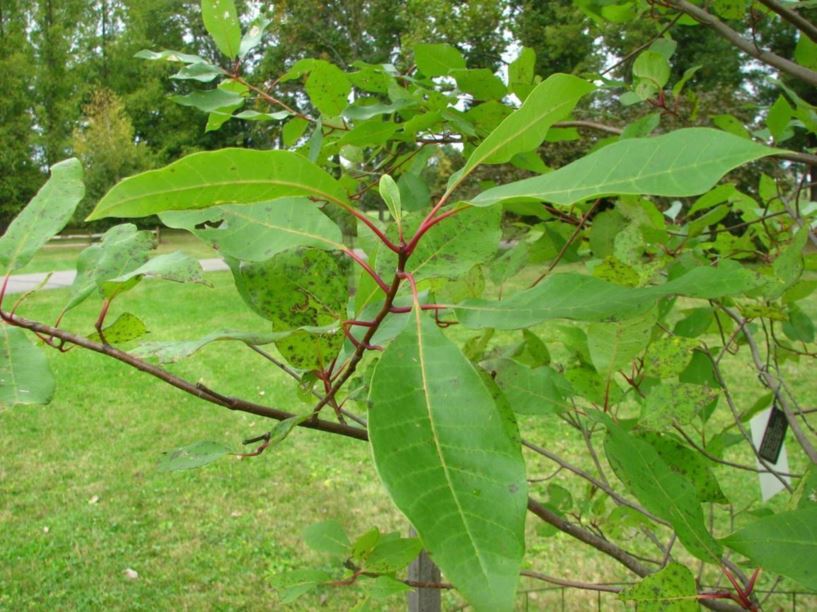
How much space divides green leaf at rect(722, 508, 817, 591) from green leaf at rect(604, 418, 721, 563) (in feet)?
0.09

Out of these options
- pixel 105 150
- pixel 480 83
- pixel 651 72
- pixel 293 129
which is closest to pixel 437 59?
pixel 480 83

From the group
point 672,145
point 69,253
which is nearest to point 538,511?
point 672,145


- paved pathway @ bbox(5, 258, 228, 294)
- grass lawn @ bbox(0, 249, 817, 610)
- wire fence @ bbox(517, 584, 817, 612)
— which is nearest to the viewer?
wire fence @ bbox(517, 584, 817, 612)

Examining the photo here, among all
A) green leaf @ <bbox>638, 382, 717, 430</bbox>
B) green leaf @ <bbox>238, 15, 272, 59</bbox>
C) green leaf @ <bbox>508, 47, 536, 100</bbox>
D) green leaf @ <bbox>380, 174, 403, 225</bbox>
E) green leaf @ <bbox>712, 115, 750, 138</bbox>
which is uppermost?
green leaf @ <bbox>238, 15, 272, 59</bbox>

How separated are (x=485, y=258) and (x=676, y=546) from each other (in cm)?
278

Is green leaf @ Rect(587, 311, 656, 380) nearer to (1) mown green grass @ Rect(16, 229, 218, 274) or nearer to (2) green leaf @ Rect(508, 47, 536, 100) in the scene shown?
(2) green leaf @ Rect(508, 47, 536, 100)

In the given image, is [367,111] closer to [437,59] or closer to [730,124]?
[437,59]

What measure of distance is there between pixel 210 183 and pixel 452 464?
18 centimetres

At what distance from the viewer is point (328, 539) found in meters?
0.88

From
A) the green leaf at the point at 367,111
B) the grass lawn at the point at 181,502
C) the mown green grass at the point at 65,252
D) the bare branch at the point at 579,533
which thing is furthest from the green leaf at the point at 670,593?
the mown green grass at the point at 65,252

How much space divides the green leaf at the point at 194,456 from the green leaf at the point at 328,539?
1.03 feet

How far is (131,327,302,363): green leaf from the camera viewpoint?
1.51 ft

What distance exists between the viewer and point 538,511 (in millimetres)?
659

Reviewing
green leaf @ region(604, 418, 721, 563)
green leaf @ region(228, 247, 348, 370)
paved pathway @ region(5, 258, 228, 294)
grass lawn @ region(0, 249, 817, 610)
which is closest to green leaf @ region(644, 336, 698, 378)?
green leaf @ region(604, 418, 721, 563)
